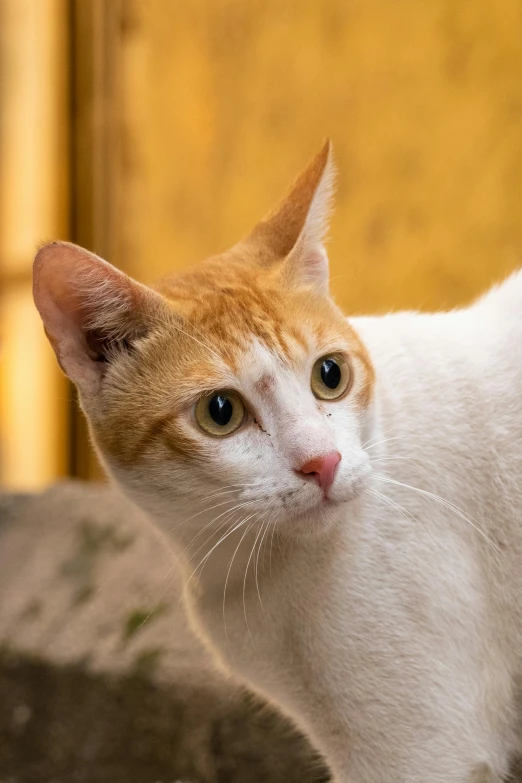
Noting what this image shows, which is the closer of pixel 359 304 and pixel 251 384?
pixel 251 384

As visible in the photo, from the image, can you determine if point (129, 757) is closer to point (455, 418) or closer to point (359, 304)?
point (455, 418)

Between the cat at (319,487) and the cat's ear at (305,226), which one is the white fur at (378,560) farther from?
the cat's ear at (305,226)

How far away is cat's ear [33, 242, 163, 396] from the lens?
0.83 metres

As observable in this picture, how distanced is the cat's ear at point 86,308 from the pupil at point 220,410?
146 millimetres

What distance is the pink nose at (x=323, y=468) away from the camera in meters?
0.78

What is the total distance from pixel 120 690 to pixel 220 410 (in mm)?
817

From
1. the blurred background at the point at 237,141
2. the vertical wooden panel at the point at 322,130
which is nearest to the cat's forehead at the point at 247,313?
the vertical wooden panel at the point at 322,130

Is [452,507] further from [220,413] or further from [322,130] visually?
[322,130]

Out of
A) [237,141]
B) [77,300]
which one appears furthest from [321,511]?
[237,141]

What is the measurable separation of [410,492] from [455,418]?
129mm

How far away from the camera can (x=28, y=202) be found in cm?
264

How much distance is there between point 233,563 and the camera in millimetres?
946

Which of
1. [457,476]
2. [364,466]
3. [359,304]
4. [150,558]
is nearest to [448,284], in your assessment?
[359,304]

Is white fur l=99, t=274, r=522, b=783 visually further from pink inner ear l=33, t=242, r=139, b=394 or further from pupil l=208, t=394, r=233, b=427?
pink inner ear l=33, t=242, r=139, b=394
